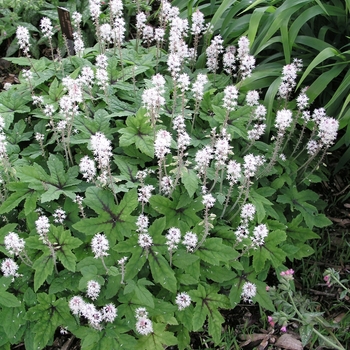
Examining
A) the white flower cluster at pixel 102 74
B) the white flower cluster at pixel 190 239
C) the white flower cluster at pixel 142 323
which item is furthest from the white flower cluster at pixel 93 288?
the white flower cluster at pixel 102 74

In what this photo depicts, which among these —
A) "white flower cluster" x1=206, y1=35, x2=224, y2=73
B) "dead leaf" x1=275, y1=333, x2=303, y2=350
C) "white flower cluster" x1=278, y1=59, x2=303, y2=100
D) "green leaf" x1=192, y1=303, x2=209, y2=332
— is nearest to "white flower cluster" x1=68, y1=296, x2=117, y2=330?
"green leaf" x1=192, y1=303, x2=209, y2=332

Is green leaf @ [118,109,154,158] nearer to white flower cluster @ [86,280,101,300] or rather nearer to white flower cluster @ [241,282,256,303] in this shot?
white flower cluster @ [86,280,101,300]

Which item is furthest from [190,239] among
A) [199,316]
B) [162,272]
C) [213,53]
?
[213,53]

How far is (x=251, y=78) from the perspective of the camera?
157 inches

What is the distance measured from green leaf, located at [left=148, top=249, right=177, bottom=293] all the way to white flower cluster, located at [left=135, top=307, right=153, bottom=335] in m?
0.20

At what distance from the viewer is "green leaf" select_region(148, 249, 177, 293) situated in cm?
279

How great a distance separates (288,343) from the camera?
10.5 ft

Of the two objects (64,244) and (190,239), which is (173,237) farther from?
(64,244)

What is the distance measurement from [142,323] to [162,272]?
0.32m

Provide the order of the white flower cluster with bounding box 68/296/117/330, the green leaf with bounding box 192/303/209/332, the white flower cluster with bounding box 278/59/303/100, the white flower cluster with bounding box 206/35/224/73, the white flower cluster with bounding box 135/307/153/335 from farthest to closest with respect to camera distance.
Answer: the white flower cluster with bounding box 206/35/224/73
the white flower cluster with bounding box 278/59/303/100
the green leaf with bounding box 192/303/209/332
the white flower cluster with bounding box 135/307/153/335
the white flower cluster with bounding box 68/296/117/330

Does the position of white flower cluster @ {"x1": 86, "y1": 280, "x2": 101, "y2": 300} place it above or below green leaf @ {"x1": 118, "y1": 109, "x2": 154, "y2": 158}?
below

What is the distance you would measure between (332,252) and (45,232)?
2429 millimetres

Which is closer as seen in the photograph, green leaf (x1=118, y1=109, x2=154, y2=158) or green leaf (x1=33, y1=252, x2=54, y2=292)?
green leaf (x1=33, y1=252, x2=54, y2=292)

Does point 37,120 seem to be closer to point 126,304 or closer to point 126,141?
point 126,141
